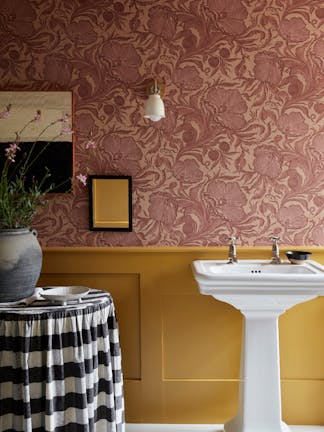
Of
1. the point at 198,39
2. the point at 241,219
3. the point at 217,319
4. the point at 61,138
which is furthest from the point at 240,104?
the point at 217,319

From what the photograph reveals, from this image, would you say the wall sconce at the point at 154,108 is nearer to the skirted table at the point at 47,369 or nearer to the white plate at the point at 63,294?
the white plate at the point at 63,294

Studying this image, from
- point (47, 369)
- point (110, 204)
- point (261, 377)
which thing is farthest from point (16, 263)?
point (261, 377)

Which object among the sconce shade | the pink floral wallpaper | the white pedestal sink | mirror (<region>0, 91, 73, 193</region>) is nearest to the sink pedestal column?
the white pedestal sink

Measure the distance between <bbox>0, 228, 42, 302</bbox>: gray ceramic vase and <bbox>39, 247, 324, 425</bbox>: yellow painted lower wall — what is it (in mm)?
518

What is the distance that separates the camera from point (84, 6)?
2.45 meters

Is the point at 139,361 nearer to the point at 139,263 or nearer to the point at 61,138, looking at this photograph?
the point at 139,263

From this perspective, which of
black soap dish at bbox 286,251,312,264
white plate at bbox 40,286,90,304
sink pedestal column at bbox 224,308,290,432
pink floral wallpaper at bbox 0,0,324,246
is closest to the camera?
white plate at bbox 40,286,90,304

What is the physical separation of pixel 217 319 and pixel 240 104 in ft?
3.86

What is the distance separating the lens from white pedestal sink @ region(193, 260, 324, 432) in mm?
1943

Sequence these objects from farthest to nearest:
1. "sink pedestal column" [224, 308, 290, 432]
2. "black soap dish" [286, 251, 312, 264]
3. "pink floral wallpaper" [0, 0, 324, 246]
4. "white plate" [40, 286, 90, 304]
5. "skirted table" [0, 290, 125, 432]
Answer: "pink floral wallpaper" [0, 0, 324, 246]
"black soap dish" [286, 251, 312, 264]
"sink pedestal column" [224, 308, 290, 432]
"white plate" [40, 286, 90, 304]
"skirted table" [0, 290, 125, 432]

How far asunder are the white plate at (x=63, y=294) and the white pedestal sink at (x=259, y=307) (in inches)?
20.7

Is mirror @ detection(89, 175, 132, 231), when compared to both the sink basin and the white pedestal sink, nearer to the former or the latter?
the white pedestal sink

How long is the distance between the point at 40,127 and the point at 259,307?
57.9 inches

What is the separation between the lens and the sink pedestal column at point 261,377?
216 cm
